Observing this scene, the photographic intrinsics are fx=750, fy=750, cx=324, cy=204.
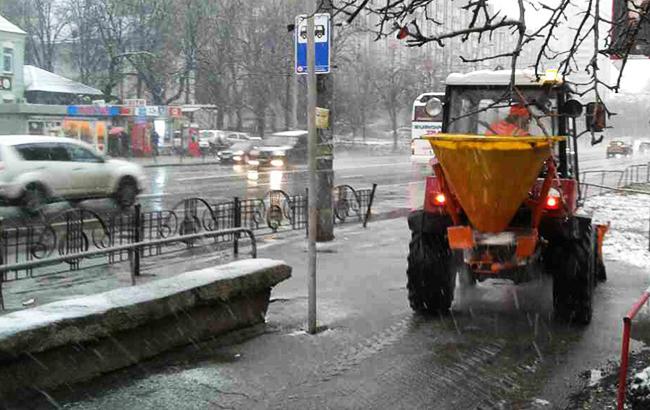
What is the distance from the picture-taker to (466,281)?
31.6 feet

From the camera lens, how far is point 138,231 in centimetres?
1053

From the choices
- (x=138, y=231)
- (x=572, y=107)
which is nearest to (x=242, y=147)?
(x=138, y=231)

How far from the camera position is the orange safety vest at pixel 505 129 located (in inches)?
313

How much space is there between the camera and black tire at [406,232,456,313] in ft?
25.5

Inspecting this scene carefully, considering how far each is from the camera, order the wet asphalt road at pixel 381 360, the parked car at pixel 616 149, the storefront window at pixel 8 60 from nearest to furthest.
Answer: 1. the wet asphalt road at pixel 381 360
2. the storefront window at pixel 8 60
3. the parked car at pixel 616 149

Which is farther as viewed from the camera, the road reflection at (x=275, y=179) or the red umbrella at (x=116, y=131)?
the red umbrella at (x=116, y=131)

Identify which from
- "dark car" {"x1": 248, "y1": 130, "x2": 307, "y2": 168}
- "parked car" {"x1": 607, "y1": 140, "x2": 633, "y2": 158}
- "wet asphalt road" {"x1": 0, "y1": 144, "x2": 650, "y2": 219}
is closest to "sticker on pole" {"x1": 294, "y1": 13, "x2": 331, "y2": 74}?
"wet asphalt road" {"x1": 0, "y1": 144, "x2": 650, "y2": 219}

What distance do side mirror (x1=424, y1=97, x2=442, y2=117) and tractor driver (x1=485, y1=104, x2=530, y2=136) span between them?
0.63 meters

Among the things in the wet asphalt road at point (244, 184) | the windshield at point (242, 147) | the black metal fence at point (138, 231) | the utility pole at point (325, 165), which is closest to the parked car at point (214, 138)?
the wet asphalt road at point (244, 184)

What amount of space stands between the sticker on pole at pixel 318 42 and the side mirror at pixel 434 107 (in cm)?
136

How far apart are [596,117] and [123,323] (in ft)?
13.4

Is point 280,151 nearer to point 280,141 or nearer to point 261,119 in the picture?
point 280,141

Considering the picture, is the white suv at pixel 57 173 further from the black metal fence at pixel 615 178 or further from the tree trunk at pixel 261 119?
the tree trunk at pixel 261 119

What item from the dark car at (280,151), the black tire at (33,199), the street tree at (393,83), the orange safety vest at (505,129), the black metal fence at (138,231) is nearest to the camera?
the orange safety vest at (505,129)
